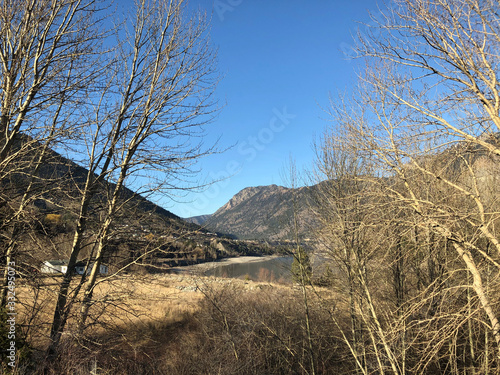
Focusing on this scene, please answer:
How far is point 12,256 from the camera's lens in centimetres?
487

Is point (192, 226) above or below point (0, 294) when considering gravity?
above

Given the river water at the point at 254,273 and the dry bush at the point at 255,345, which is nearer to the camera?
the river water at the point at 254,273

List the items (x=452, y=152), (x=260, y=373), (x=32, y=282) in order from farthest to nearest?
(x=260, y=373) → (x=452, y=152) → (x=32, y=282)

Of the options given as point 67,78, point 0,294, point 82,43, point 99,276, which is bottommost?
point 0,294

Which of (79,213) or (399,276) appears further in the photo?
(399,276)

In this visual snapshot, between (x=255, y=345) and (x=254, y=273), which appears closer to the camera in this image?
(x=255, y=345)

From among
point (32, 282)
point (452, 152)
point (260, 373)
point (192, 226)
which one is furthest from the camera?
point (260, 373)

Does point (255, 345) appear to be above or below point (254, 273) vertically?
above

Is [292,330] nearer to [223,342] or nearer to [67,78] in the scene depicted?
[223,342]

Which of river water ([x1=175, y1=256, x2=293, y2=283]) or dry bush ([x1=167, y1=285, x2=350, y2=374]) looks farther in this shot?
dry bush ([x1=167, y1=285, x2=350, y2=374])

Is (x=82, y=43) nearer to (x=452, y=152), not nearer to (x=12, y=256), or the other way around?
(x=12, y=256)

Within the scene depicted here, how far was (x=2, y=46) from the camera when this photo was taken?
191 inches

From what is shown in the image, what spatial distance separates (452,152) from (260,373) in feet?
33.8

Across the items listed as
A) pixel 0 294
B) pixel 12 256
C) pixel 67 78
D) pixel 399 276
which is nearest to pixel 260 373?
pixel 399 276
